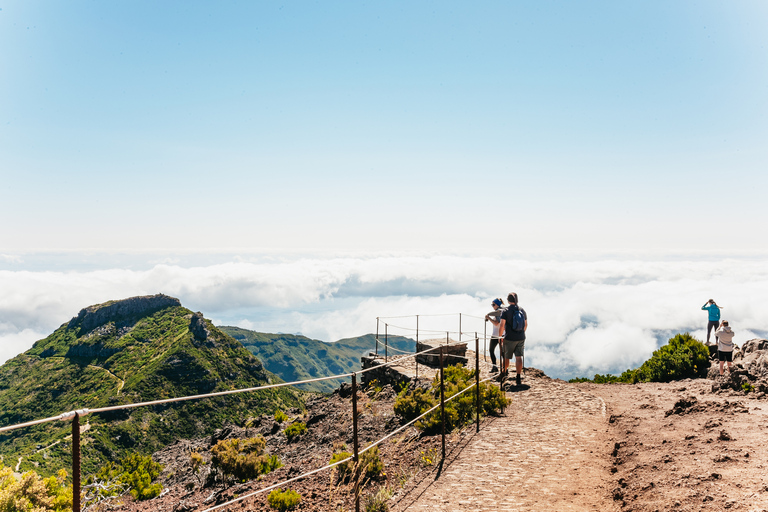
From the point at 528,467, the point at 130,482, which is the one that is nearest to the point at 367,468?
the point at 528,467

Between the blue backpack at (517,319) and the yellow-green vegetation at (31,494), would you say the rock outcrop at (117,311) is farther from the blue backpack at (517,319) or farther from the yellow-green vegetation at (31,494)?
the blue backpack at (517,319)

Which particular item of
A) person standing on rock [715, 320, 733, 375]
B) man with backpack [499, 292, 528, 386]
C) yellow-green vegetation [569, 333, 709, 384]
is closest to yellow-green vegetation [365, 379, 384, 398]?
man with backpack [499, 292, 528, 386]

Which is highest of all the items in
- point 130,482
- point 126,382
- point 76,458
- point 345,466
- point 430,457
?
point 76,458

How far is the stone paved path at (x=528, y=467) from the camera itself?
5.50m

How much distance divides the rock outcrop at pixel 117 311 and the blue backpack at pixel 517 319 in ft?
438

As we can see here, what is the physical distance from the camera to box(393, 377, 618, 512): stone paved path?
217 inches

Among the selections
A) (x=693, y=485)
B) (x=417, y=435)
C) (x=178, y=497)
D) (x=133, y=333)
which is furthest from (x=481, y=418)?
(x=133, y=333)

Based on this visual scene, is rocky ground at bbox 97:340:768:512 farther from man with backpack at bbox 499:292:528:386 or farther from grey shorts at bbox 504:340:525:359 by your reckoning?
man with backpack at bbox 499:292:528:386

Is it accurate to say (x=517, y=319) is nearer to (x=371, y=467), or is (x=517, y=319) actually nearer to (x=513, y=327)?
(x=513, y=327)

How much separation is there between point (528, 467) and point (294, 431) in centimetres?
1022

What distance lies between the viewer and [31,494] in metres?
8.80

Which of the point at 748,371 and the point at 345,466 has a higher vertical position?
the point at 748,371

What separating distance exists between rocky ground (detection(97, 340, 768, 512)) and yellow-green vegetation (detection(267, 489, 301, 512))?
0.14m

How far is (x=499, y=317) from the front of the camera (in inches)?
482
